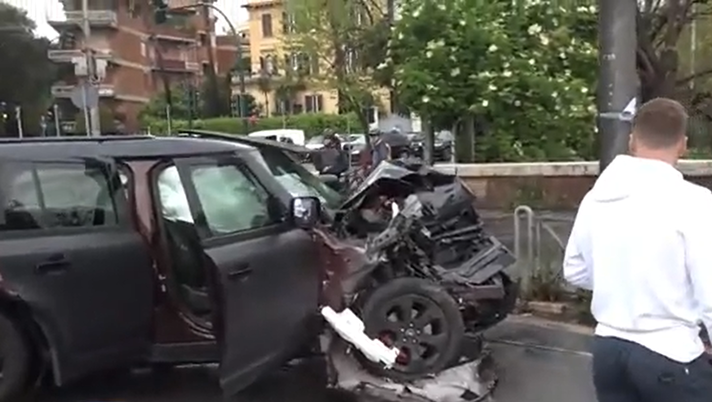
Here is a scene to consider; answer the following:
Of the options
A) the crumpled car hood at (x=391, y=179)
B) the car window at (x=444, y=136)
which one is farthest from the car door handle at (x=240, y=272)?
the car window at (x=444, y=136)

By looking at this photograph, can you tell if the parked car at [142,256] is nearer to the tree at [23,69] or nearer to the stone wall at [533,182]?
the stone wall at [533,182]

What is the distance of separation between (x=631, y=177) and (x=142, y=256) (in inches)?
146

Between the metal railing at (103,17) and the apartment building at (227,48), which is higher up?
the metal railing at (103,17)

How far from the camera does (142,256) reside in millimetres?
6098

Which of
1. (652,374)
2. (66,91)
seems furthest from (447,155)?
(66,91)

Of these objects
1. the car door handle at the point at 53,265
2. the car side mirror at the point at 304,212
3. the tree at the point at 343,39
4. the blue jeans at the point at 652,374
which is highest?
the tree at the point at 343,39

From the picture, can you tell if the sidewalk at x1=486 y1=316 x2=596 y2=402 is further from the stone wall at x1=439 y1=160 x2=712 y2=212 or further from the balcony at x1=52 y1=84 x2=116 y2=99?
the balcony at x1=52 y1=84 x2=116 y2=99

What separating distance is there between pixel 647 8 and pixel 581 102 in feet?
7.36

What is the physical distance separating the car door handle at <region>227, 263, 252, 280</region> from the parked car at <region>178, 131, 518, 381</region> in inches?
25.8

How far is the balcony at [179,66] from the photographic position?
8088cm

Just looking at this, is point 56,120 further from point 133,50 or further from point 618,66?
point 618,66

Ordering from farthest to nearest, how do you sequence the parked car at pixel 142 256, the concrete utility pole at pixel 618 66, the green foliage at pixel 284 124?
1. the green foliage at pixel 284 124
2. the concrete utility pole at pixel 618 66
3. the parked car at pixel 142 256

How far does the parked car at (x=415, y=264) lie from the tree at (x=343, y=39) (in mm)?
15514

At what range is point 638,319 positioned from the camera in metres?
3.06
